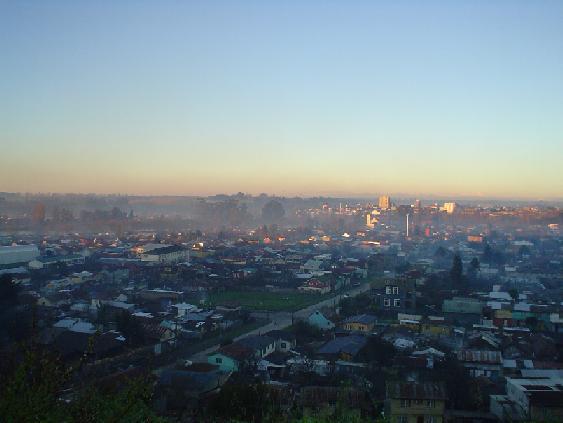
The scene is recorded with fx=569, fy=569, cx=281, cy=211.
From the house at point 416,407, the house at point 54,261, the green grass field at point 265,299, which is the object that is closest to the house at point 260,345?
the house at point 416,407

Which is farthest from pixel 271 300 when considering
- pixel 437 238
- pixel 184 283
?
pixel 437 238

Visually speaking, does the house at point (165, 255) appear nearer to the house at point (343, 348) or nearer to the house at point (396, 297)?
the house at point (396, 297)

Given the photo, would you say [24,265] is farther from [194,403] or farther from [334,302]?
[194,403]

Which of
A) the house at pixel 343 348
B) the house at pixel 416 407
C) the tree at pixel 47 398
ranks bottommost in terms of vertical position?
the house at pixel 343 348

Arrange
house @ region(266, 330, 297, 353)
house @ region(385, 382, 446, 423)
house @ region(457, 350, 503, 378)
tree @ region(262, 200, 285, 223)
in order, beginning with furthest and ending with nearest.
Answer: tree @ region(262, 200, 285, 223)
house @ region(266, 330, 297, 353)
house @ region(457, 350, 503, 378)
house @ region(385, 382, 446, 423)

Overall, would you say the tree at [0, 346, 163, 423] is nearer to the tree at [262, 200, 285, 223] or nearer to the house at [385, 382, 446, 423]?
the house at [385, 382, 446, 423]

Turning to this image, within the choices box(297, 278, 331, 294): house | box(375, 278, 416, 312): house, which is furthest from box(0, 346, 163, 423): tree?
box(297, 278, 331, 294): house

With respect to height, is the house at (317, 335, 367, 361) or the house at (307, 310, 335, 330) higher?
the house at (317, 335, 367, 361)
